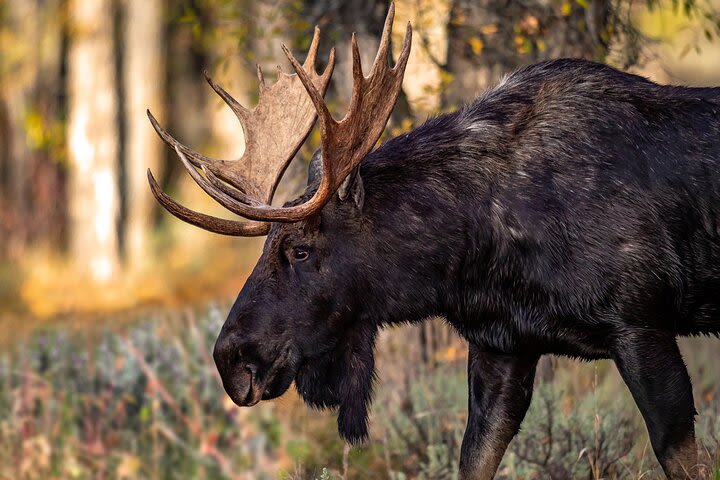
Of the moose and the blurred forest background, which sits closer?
the moose

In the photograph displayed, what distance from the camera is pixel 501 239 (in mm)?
4773

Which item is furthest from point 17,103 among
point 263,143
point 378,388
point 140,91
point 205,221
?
point 205,221

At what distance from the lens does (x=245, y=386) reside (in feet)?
15.6

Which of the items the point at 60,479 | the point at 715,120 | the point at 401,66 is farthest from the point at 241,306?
the point at 60,479

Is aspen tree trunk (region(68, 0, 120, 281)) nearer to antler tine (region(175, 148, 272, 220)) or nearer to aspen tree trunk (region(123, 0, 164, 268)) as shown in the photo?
aspen tree trunk (region(123, 0, 164, 268))

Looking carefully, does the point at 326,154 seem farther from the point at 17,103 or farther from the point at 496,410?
the point at 17,103

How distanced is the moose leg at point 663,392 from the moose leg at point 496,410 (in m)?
0.57

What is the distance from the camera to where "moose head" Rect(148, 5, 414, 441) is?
4.67 m

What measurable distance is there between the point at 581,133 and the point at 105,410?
151 inches

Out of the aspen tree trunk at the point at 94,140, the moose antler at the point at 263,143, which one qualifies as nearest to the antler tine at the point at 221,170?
the moose antler at the point at 263,143

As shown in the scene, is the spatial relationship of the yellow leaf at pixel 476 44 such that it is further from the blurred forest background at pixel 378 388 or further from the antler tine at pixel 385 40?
the antler tine at pixel 385 40

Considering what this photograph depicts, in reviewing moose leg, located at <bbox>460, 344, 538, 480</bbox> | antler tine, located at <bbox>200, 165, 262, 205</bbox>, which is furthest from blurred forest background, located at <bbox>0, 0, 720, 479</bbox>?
antler tine, located at <bbox>200, 165, 262, 205</bbox>

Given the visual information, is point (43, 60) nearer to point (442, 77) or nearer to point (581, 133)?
point (442, 77)

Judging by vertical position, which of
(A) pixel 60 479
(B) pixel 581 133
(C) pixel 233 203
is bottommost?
(A) pixel 60 479
